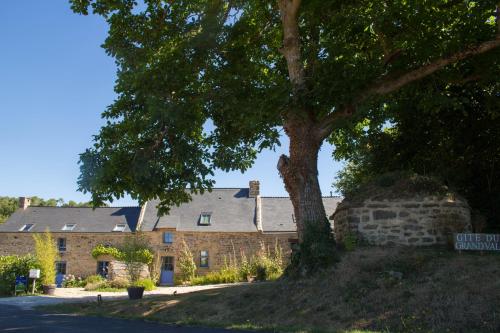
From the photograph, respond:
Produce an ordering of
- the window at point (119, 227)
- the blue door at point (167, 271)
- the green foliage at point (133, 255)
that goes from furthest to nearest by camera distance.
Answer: the window at point (119, 227)
the blue door at point (167, 271)
the green foliage at point (133, 255)

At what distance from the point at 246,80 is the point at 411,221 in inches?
235

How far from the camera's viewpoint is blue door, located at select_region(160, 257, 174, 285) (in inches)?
1209

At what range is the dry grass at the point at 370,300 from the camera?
Result: 7.18 m

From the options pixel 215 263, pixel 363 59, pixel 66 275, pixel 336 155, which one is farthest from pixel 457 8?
pixel 66 275

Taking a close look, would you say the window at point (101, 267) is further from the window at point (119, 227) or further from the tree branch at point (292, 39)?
the tree branch at point (292, 39)

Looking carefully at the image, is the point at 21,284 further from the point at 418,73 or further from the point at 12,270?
the point at 418,73

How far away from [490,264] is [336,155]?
329 inches

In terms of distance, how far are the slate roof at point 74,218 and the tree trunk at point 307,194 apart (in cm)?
2479

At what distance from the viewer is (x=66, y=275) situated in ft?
108

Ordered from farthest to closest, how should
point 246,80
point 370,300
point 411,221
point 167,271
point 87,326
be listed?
1. point 167,271
2. point 246,80
3. point 411,221
4. point 87,326
5. point 370,300

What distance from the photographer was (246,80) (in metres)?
13.5

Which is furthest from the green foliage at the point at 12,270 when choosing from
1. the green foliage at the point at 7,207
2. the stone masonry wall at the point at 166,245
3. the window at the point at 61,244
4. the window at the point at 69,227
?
the green foliage at the point at 7,207

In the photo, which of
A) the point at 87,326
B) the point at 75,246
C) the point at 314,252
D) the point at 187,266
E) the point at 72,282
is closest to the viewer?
the point at 87,326

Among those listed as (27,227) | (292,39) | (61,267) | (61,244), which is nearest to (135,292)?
(292,39)
